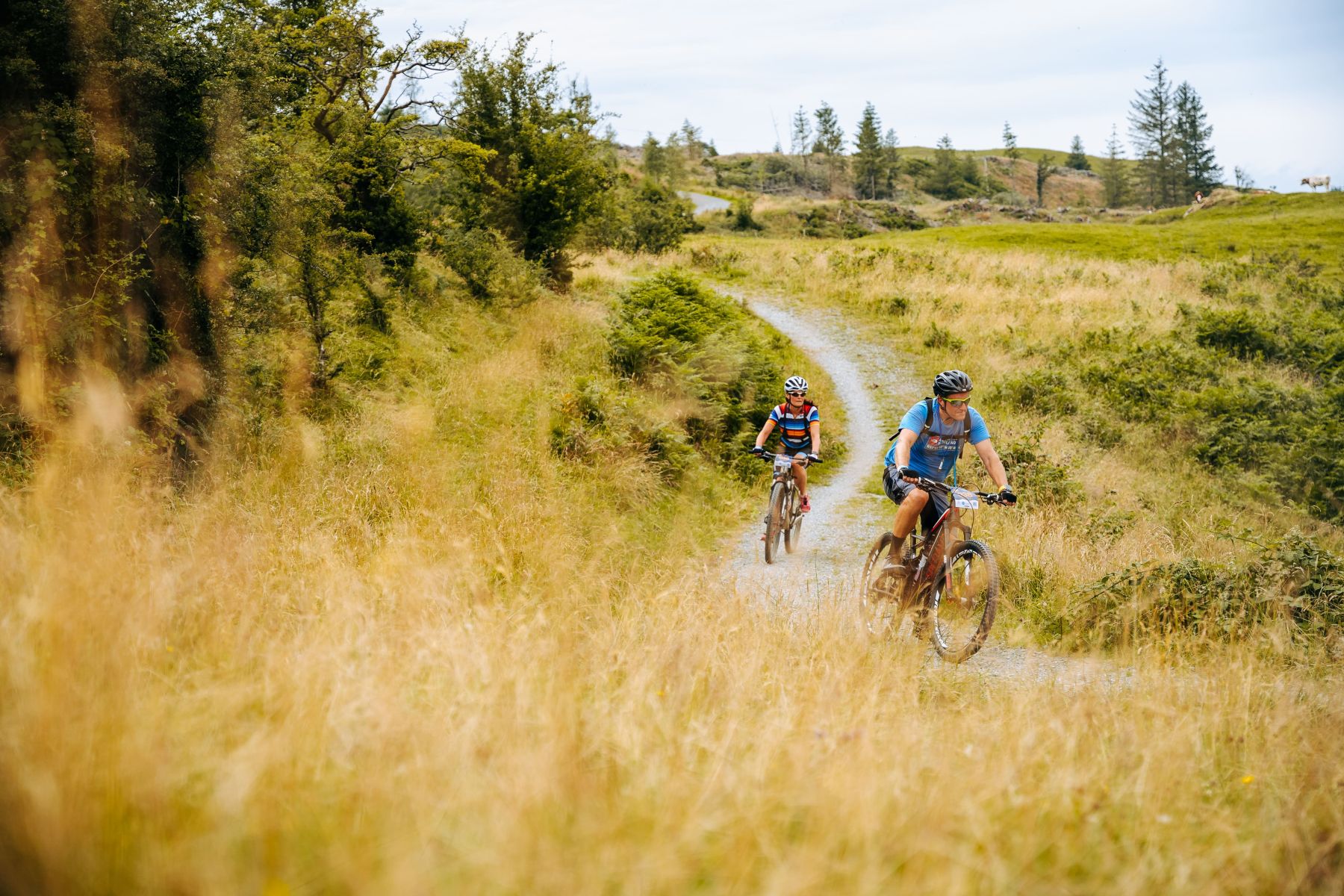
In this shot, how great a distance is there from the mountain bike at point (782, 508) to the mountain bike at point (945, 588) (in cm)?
267

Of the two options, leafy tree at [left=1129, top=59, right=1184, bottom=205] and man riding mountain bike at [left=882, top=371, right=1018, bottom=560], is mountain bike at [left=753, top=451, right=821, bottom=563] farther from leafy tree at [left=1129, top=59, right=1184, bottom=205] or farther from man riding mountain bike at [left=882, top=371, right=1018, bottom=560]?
leafy tree at [left=1129, top=59, right=1184, bottom=205]

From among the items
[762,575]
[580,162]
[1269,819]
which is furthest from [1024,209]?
[1269,819]

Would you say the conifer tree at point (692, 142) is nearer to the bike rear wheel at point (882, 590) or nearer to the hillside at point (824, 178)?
the hillside at point (824, 178)

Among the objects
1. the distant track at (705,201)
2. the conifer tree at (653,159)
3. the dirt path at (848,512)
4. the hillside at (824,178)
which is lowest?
the dirt path at (848,512)

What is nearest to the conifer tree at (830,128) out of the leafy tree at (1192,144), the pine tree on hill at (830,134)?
the pine tree on hill at (830,134)

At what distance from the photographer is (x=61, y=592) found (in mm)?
3418

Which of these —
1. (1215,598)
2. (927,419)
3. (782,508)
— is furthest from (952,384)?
(782,508)

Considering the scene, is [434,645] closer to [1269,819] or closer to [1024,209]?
[1269,819]

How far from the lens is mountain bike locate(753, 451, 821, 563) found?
31.3 ft

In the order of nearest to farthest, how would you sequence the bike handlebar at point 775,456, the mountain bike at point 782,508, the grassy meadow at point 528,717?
the grassy meadow at point 528,717
the bike handlebar at point 775,456
the mountain bike at point 782,508

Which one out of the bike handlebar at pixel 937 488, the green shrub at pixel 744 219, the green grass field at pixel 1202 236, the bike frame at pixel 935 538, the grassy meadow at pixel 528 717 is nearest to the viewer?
the grassy meadow at pixel 528 717

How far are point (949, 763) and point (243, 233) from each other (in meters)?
9.02

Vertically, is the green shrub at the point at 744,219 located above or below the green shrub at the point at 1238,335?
above

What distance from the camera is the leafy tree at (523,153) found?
19547mm
